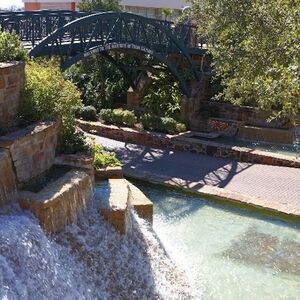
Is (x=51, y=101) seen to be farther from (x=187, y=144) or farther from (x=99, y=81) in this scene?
(x=99, y=81)

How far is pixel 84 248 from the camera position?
296 inches

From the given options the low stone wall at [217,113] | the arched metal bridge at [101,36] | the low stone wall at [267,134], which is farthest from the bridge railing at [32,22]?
the low stone wall at [267,134]

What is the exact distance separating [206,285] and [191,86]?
14846 millimetres

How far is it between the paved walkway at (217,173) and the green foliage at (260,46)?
6.89ft

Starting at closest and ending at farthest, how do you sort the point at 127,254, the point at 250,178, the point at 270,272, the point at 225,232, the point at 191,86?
the point at 127,254 → the point at 270,272 → the point at 225,232 → the point at 250,178 → the point at 191,86

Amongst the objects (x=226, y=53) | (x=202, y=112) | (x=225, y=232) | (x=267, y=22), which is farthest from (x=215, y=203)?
(x=202, y=112)

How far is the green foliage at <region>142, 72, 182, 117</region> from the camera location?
22219mm

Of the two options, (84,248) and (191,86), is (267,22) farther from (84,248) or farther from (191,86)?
(191,86)

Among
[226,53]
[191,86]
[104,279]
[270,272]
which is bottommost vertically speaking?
[270,272]

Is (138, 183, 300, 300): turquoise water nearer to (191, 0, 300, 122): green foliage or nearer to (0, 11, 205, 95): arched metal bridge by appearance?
(191, 0, 300, 122): green foliage

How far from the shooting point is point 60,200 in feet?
24.0

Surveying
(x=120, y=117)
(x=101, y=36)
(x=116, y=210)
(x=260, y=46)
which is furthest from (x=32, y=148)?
(x=120, y=117)

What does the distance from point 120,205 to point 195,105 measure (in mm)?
14414

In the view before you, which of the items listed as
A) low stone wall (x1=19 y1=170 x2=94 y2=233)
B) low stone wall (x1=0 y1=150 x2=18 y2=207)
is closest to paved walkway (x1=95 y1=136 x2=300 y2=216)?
low stone wall (x1=19 y1=170 x2=94 y2=233)
